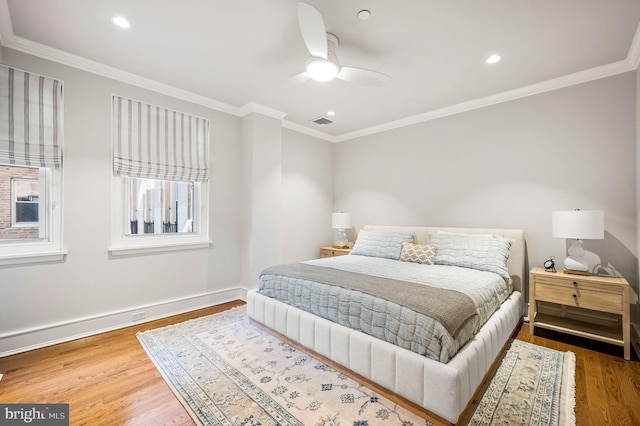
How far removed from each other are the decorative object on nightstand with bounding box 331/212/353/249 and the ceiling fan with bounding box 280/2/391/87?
255 cm

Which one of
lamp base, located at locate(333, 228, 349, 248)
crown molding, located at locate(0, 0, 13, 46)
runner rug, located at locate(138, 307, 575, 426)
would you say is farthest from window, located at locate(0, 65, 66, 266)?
lamp base, located at locate(333, 228, 349, 248)

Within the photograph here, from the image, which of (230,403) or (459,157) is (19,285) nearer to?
(230,403)

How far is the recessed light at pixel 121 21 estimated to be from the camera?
2141 mm

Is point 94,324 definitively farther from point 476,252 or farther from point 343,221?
point 476,252

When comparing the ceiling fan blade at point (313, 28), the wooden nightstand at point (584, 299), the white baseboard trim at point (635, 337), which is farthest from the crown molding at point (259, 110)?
the white baseboard trim at point (635, 337)

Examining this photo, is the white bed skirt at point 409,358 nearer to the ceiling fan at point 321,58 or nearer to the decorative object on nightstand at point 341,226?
the ceiling fan at point 321,58

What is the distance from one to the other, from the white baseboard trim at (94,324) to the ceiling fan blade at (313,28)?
3184 mm

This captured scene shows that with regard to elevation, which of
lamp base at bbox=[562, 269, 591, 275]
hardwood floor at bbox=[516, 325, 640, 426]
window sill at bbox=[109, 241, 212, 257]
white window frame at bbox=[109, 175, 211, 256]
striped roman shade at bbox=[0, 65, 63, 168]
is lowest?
hardwood floor at bbox=[516, 325, 640, 426]

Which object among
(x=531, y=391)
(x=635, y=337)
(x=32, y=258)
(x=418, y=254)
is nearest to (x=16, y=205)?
(x=32, y=258)

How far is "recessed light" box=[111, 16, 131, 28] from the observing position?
2.14m

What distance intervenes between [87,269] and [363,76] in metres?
3.29

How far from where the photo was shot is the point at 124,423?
165 cm

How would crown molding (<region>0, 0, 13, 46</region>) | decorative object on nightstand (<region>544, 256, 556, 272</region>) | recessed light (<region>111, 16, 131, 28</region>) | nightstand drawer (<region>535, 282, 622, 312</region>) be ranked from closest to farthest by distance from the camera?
crown molding (<region>0, 0, 13, 46</region>)
recessed light (<region>111, 16, 131, 28</region>)
nightstand drawer (<region>535, 282, 622, 312</region>)
decorative object on nightstand (<region>544, 256, 556, 272</region>)

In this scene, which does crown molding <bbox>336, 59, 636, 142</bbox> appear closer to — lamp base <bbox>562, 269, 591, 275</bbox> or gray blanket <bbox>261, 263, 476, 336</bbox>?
lamp base <bbox>562, 269, 591, 275</bbox>
